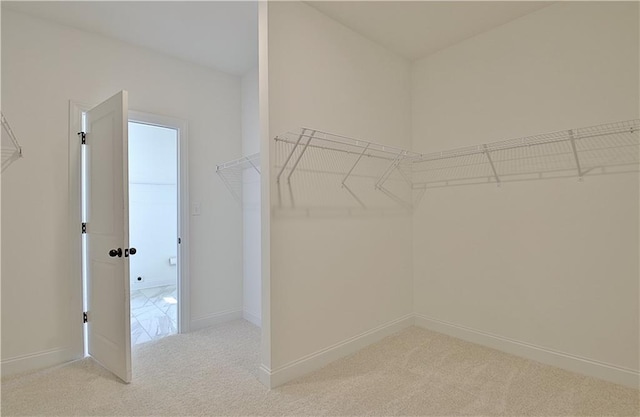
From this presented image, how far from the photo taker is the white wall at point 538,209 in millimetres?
2123

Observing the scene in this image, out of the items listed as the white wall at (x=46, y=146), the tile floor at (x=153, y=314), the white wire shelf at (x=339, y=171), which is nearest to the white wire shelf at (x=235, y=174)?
the white wall at (x=46, y=146)

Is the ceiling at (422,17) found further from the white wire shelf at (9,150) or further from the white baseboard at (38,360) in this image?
the white baseboard at (38,360)

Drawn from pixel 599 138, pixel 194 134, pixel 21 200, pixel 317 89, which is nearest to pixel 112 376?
pixel 21 200

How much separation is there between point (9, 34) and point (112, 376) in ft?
8.21

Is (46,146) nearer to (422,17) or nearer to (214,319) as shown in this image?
(214,319)

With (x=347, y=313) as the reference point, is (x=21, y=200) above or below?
above

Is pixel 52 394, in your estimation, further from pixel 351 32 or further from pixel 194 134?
pixel 351 32

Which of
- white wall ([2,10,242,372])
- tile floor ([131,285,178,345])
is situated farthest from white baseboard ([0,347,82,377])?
tile floor ([131,285,178,345])

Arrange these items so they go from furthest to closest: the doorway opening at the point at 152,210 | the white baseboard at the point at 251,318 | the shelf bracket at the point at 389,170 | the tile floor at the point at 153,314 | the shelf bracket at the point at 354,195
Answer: the doorway opening at the point at 152,210 → the white baseboard at the point at 251,318 → the tile floor at the point at 153,314 → the shelf bracket at the point at 389,170 → the shelf bracket at the point at 354,195

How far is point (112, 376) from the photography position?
2.27 metres

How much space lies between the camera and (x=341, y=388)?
6.79 ft

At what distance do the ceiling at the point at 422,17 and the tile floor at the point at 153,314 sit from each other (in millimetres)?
3138

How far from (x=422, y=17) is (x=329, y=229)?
1.76 metres

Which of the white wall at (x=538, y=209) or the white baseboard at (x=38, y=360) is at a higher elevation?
the white wall at (x=538, y=209)
